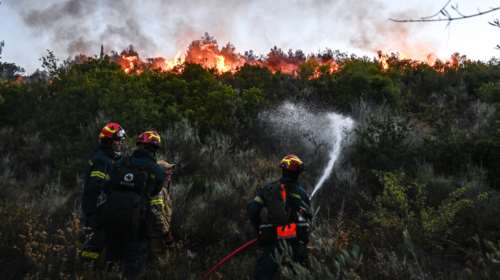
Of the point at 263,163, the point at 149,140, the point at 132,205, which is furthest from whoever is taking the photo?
the point at 263,163

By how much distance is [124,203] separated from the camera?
6.14 meters

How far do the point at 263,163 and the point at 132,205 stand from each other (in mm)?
5379

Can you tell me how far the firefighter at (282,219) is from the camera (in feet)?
19.9

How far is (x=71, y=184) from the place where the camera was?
426 inches

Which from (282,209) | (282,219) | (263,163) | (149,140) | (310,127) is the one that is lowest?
(282,219)

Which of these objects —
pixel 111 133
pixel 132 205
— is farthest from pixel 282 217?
pixel 111 133

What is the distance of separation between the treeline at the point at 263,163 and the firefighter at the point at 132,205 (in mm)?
540

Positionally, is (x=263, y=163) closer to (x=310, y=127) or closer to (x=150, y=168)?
(x=310, y=127)

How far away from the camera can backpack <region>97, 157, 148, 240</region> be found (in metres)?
6.13

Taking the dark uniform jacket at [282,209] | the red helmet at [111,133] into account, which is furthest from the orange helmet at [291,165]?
the red helmet at [111,133]

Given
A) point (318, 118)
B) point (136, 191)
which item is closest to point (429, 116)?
point (318, 118)

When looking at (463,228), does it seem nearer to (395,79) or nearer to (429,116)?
(429,116)

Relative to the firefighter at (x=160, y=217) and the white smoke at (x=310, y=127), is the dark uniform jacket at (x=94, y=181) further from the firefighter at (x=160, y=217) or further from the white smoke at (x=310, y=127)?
the white smoke at (x=310, y=127)

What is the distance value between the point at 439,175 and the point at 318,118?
5.55 meters
